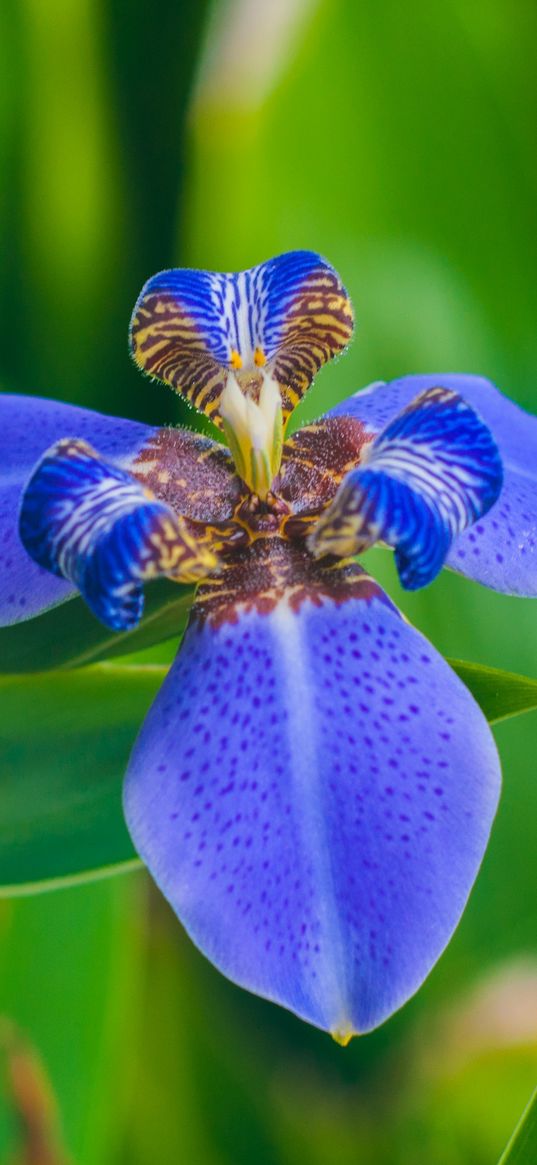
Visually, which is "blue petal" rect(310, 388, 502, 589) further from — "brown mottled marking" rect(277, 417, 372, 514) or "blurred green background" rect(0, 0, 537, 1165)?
"blurred green background" rect(0, 0, 537, 1165)

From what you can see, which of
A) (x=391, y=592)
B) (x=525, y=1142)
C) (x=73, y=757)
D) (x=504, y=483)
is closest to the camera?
(x=525, y=1142)

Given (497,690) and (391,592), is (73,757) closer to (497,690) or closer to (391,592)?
(497,690)

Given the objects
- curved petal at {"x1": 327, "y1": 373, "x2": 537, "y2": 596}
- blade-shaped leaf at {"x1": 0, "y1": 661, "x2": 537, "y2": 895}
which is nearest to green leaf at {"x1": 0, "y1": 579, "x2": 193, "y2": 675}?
blade-shaped leaf at {"x1": 0, "y1": 661, "x2": 537, "y2": 895}

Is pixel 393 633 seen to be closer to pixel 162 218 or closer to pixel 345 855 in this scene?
pixel 345 855

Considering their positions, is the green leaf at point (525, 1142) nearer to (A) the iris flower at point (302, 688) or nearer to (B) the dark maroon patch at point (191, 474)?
(A) the iris flower at point (302, 688)

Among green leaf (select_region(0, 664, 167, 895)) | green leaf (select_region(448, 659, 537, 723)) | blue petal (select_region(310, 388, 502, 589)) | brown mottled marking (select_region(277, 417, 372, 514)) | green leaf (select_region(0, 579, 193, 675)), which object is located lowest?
green leaf (select_region(0, 664, 167, 895))

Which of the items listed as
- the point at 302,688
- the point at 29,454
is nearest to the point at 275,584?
the point at 302,688

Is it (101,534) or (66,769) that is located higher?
(101,534)

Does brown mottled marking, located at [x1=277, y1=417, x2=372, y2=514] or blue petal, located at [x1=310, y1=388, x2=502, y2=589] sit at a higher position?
blue petal, located at [x1=310, y1=388, x2=502, y2=589]
